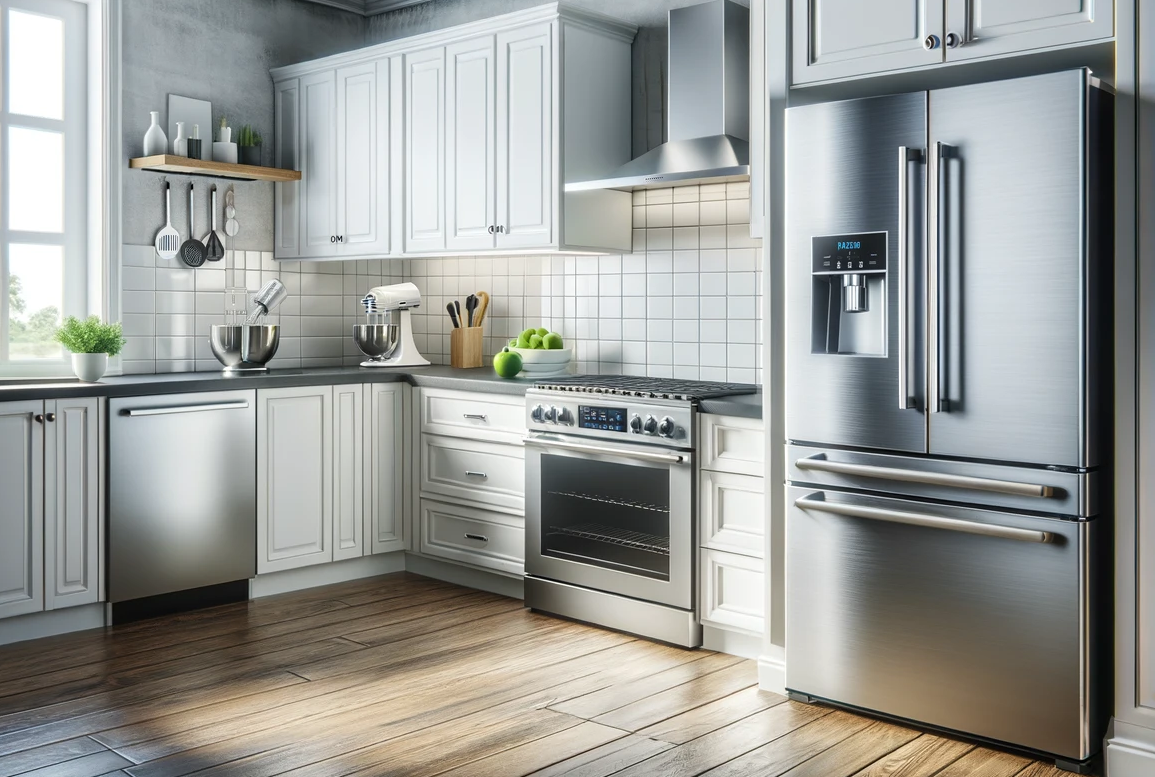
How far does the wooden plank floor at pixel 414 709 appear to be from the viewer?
8.52 ft

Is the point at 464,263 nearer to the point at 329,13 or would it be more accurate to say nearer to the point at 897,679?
the point at 329,13

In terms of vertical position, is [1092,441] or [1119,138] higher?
[1119,138]

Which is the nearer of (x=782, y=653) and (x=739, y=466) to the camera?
(x=782, y=653)

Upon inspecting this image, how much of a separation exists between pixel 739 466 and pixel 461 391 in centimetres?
133

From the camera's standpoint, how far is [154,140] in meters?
4.36

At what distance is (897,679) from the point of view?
2826mm

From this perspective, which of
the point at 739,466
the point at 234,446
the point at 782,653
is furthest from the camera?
the point at 234,446

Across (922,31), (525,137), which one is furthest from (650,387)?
(922,31)

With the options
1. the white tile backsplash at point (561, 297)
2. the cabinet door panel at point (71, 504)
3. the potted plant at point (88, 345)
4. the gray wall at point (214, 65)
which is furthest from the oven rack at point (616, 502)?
the gray wall at point (214, 65)

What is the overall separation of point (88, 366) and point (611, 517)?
1913mm

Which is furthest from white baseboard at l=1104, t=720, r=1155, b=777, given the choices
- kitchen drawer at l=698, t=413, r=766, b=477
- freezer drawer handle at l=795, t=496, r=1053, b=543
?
kitchen drawer at l=698, t=413, r=766, b=477

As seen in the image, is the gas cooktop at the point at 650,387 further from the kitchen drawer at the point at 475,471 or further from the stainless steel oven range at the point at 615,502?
the kitchen drawer at the point at 475,471

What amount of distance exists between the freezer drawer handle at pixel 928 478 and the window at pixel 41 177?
2980 mm

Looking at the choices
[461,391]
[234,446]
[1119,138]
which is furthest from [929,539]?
[234,446]
